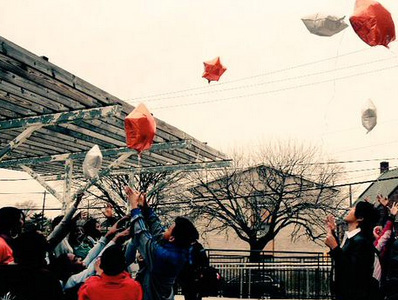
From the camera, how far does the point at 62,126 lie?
38.4 feet

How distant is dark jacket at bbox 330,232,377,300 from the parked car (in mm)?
11682

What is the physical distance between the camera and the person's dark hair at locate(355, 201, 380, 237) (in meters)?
4.66

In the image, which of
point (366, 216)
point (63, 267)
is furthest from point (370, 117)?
point (63, 267)

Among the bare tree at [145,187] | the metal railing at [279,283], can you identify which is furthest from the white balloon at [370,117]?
the bare tree at [145,187]

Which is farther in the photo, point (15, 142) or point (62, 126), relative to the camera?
point (62, 126)

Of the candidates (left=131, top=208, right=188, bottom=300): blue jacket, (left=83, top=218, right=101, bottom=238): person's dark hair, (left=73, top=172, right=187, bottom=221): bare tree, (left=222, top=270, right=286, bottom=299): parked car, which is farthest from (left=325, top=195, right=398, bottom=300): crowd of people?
(left=73, top=172, right=187, bottom=221): bare tree

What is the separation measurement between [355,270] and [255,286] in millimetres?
12587

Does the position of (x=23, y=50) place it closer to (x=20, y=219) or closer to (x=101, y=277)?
(x=20, y=219)

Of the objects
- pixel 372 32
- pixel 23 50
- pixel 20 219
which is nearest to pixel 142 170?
pixel 23 50

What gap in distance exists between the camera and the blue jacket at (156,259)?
155 inches

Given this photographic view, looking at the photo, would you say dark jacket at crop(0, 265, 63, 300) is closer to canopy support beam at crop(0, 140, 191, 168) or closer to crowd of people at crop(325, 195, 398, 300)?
crowd of people at crop(325, 195, 398, 300)

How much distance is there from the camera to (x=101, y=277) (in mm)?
3666

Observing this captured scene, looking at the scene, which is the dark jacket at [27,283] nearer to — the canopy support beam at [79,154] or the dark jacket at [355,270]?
the dark jacket at [355,270]

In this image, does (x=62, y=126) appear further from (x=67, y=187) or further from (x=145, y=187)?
(x=145, y=187)
